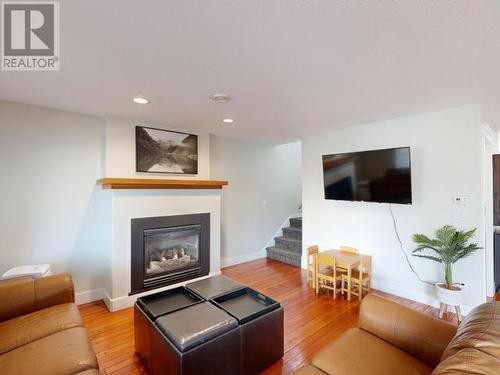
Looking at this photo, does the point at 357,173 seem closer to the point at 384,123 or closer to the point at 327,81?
the point at 384,123

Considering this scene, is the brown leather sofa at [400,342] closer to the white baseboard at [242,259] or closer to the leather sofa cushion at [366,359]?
the leather sofa cushion at [366,359]

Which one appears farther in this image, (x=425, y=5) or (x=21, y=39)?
(x=21, y=39)

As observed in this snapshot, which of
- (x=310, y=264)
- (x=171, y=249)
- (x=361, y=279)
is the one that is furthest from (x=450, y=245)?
(x=171, y=249)

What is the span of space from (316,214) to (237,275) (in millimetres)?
1629

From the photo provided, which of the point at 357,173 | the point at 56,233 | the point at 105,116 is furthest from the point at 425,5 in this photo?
the point at 56,233

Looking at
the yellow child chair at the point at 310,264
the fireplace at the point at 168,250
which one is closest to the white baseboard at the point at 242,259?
the fireplace at the point at 168,250

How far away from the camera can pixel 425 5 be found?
3.91ft

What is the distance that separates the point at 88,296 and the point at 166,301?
1554 mm

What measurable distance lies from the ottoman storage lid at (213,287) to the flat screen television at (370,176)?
199cm

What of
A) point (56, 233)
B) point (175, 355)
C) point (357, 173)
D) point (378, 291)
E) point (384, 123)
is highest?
point (384, 123)

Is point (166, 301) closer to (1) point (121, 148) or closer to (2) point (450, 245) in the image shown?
(1) point (121, 148)

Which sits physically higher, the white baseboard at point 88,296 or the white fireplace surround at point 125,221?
the white fireplace surround at point 125,221

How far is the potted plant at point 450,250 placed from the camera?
247 cm

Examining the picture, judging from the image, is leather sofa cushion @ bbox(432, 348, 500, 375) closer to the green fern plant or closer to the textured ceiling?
the textured ceiling
